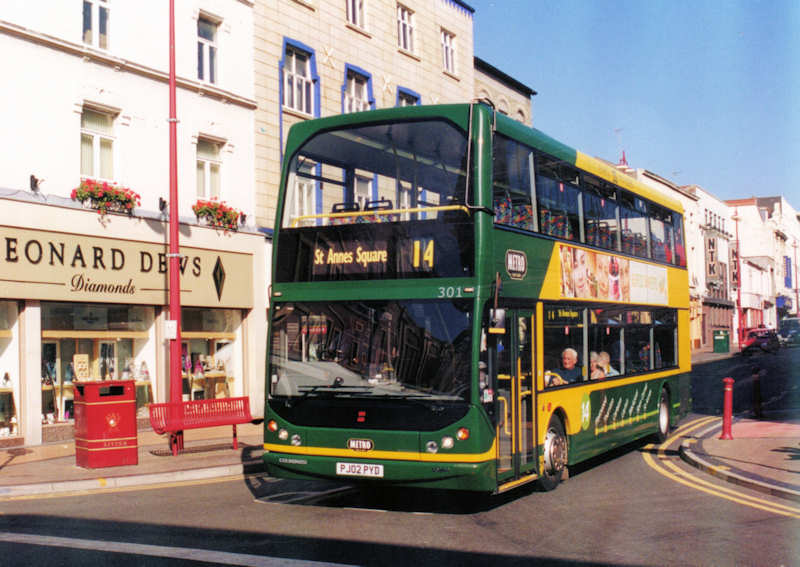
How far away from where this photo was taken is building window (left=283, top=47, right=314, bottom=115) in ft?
80.7

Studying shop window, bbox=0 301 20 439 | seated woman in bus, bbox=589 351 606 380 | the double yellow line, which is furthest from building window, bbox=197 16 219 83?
the double yellow line

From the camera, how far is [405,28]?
30.3m

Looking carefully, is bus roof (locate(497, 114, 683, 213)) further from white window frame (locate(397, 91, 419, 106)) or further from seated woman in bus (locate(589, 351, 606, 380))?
white window frame (locate(397, 91, 419, 106))

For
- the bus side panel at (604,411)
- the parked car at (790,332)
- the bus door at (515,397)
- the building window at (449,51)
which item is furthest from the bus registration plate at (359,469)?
the parked car at (790,332)

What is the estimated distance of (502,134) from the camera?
1020 centimetres

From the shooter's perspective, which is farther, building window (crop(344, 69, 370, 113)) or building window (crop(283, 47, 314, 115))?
building window (crop(344, 69, 370, 113))

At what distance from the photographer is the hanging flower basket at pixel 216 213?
21.0 metres

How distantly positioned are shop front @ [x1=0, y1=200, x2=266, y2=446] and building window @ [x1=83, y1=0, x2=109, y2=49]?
372 centimetres

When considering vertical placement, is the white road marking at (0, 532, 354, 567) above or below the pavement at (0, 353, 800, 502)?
above

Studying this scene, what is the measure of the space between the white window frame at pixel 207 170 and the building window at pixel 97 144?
8.59 ft

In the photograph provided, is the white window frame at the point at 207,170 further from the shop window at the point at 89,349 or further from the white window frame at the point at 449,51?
the white window frame at the point at 449,51

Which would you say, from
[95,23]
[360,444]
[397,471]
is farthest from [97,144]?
[397,471]

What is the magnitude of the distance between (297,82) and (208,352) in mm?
8096

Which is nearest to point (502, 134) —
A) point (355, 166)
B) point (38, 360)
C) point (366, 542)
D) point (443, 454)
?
point (355, 166)
